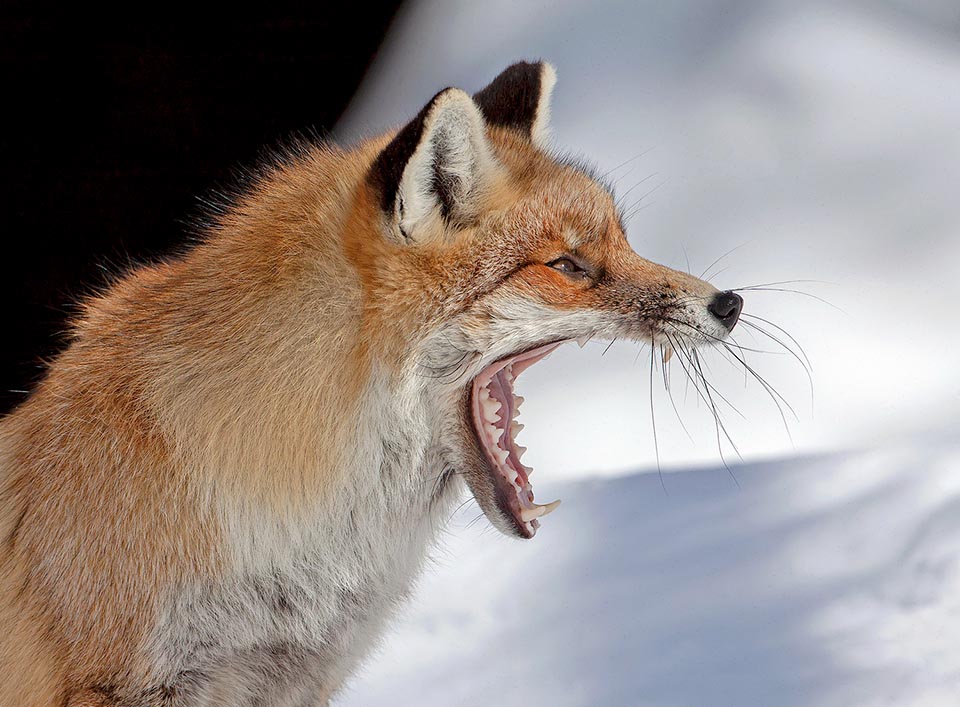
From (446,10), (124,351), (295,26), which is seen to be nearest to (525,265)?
(124,351)

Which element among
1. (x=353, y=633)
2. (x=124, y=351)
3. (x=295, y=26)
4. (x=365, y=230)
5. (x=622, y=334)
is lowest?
(x=353, y=633)

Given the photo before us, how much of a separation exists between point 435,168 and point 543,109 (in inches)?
21.0

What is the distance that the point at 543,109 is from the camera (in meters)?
2.13

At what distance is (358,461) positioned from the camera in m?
1.72

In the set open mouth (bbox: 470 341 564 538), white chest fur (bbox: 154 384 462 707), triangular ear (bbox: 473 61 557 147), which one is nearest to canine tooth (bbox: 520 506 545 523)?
open mouth (bbox: 470 341 564 538)

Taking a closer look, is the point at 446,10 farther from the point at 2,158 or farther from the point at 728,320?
the point at 728,320

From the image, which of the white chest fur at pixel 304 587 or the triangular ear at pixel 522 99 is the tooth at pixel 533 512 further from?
the triangular ear at pixel 522 99

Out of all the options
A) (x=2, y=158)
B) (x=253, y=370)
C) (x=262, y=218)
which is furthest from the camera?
(x=2, y=158)

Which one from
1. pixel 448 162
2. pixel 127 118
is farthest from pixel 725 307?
pixel 127 118

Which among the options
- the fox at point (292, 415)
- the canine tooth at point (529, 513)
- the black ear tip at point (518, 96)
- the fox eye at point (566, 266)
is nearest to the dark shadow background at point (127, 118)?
the black ear tip at point (518, 96)

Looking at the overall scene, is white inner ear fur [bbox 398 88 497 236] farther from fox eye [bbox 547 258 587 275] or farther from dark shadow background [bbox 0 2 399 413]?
dark shadow background [bbox 0 2 399 413]

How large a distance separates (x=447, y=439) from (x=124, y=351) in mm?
598

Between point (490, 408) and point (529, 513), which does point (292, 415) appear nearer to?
point (490, 408)

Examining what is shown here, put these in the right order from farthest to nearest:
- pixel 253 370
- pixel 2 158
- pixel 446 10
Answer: pixel 446 10, pixel 2 158, pixel 253 370
